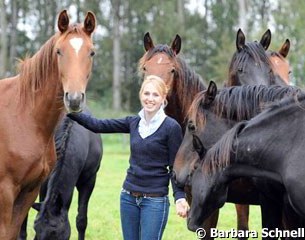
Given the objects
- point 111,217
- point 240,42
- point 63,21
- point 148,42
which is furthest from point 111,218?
point 63,21

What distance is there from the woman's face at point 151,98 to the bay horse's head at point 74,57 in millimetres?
478

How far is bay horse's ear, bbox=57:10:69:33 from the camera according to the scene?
412 cm

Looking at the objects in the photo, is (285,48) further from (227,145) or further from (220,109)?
(227,145)

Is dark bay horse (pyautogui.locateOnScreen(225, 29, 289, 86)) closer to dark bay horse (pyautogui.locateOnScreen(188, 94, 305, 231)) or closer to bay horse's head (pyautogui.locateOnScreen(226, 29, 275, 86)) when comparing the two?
bay horse's head (pyautogui.locateOnScreen(226, 29, 275, 86))

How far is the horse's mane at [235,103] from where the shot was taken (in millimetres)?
3764

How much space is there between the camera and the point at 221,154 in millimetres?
3363

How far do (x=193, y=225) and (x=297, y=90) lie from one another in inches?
44.9

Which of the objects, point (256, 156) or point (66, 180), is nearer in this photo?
point (256, 156)

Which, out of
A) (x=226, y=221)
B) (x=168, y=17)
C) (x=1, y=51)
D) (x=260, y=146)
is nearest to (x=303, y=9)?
(x=168, y=17)

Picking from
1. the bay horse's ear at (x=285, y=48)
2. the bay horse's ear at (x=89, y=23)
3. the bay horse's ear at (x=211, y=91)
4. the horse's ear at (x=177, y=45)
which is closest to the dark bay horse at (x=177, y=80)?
the horse's ear at (x=177, y=45)

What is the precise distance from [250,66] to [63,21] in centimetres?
180

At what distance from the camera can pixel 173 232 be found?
709cm

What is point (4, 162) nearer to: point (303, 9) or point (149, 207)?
point (149, 207)

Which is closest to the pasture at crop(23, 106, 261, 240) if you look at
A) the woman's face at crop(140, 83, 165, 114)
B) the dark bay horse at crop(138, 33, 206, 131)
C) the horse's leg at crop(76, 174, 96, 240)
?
the horse's leg at crop(76, 174, 96, 240)
